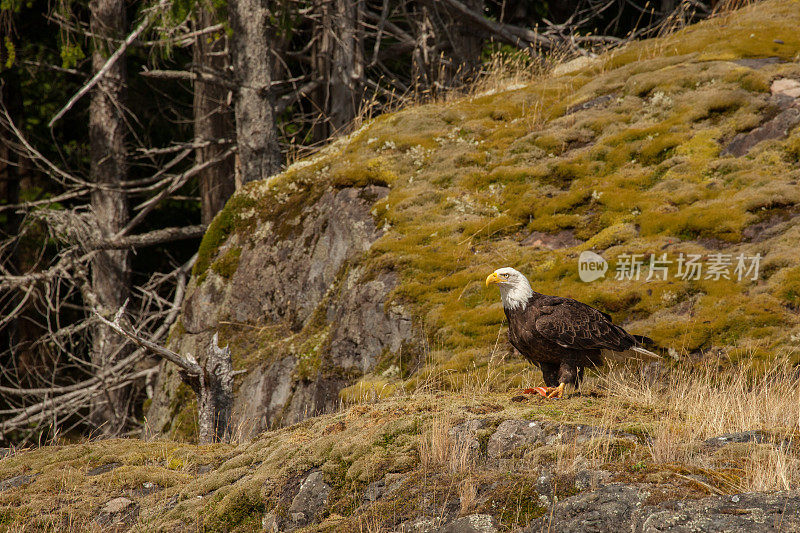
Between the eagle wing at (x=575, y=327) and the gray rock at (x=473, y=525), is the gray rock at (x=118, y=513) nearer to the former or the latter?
the gray rock at (x=473, y=525)

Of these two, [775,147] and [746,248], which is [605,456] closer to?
[746,248]

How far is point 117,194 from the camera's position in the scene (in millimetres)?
15820

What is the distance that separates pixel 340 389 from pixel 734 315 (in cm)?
438

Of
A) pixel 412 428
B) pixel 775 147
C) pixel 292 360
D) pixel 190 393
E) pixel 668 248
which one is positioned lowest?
pixel 190 393

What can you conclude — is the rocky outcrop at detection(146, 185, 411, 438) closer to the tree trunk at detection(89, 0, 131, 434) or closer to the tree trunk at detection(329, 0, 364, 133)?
the tree trunk at detection(89, 0, 131, 434)

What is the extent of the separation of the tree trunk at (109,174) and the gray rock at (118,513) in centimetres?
1039

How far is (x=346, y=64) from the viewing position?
15789 millimetres

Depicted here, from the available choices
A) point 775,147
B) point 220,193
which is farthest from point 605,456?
point 220,193

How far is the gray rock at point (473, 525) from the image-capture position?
12.5 ft

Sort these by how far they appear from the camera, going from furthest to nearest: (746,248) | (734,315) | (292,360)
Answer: (292,360), (746,248), (734,315)

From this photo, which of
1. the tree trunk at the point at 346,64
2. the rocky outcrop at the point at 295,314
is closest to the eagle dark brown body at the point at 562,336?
the rocky outcrop at the point at 295,314

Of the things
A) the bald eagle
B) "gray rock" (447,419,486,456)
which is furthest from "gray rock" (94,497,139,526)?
the bald eagle

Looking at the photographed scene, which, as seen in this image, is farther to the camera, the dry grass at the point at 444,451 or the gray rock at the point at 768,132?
the gray rock at the point at 768,132

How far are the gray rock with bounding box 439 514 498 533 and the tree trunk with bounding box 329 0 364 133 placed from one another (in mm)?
12245
